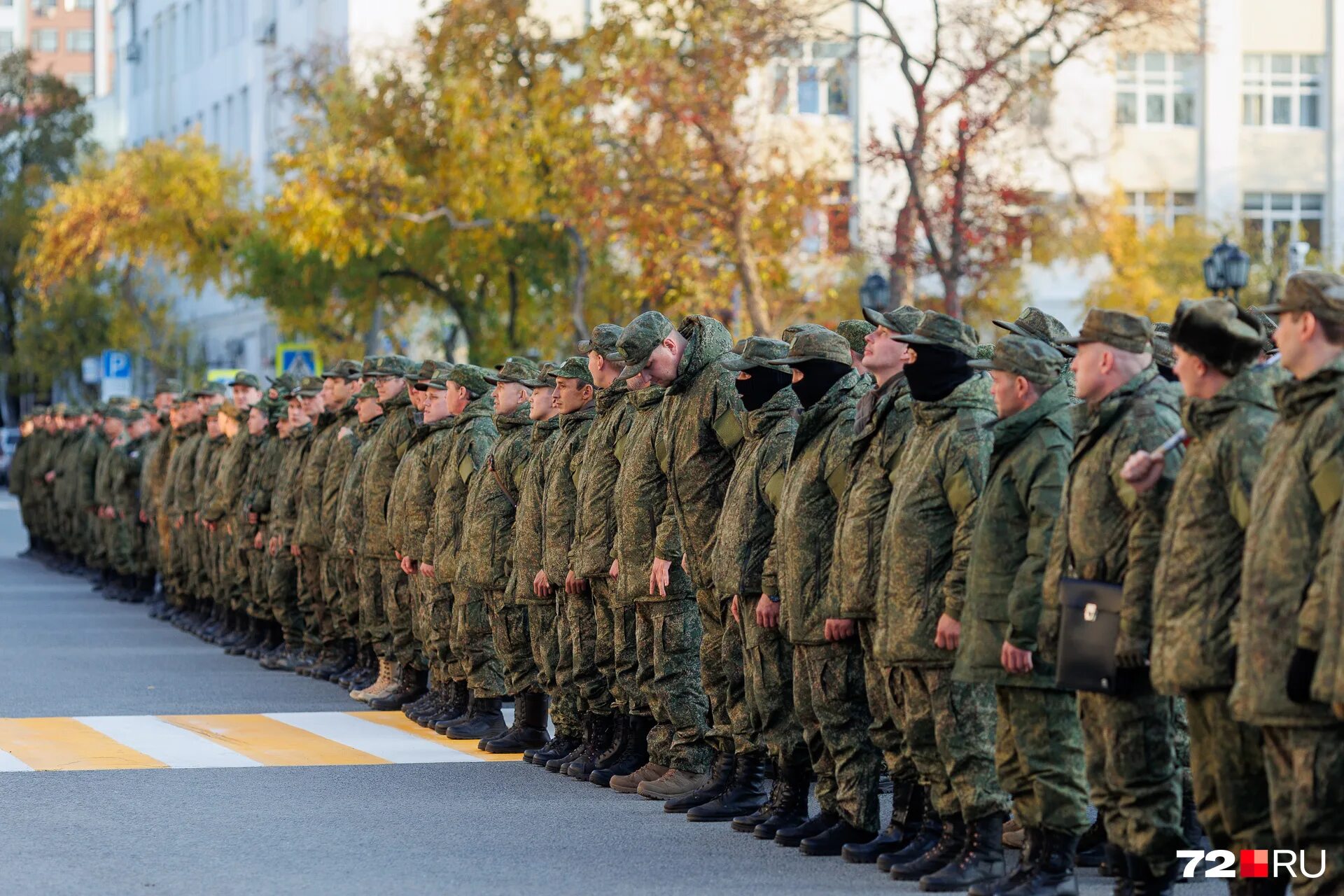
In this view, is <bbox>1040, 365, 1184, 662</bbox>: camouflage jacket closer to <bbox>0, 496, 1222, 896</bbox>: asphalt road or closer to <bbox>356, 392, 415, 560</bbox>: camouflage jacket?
<bbox>0, 496, 1222, 896</bbox>: asphalt road

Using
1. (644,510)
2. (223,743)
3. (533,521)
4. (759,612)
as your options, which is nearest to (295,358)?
(223,743)

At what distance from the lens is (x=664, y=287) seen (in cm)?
Result: 3322

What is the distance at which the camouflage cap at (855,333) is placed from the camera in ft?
38.4

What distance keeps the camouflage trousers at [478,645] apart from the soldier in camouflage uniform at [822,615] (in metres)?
4.41

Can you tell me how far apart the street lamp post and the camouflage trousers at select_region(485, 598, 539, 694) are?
49.8ft

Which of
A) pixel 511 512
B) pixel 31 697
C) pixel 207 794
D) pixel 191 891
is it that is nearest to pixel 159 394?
pixel 31 697

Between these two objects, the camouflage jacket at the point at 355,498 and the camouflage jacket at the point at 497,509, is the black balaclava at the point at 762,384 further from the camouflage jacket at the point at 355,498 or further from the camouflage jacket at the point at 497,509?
the camouflage jacket at the point at 355,498

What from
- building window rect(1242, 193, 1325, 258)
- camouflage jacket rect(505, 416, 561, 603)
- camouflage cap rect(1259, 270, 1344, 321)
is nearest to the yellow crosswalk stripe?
camouflage jacket rect(505, 416, 561, 603)

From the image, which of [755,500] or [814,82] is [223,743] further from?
[814,82]

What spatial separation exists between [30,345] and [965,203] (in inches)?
2009

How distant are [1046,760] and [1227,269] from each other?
2011 cm

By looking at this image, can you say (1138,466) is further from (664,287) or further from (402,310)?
(402,310)

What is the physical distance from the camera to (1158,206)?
5559cm

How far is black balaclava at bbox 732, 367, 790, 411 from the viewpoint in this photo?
11562mm
